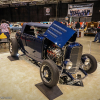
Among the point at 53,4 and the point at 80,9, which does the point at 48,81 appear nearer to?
the point at 80,9

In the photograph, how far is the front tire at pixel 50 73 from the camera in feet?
7.36

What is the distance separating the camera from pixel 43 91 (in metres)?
2.39

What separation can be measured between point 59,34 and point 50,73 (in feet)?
3.09

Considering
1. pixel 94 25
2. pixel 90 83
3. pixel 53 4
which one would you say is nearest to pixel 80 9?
pixel 94 25

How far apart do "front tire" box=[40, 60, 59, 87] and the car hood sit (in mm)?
475

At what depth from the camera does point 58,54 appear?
276 cm

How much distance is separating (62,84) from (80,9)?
1521cm

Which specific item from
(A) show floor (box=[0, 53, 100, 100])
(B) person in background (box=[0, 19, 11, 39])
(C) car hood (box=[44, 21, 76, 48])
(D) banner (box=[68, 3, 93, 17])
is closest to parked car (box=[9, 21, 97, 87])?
(C) car hood (box=[44, 21, 76, 48])

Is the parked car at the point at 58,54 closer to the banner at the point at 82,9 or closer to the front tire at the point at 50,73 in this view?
the front tire at the point at 50,73

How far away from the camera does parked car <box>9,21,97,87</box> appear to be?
7.84 feet

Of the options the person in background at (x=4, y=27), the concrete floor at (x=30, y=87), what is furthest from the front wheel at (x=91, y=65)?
the person in background at (x=4, y=27)


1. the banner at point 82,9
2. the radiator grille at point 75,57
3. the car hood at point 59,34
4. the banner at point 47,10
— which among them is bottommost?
the radiator grille at point 75,57

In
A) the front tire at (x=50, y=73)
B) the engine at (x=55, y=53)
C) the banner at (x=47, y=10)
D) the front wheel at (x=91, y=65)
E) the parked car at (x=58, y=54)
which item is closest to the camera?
the front tire at (x=50, y=73)

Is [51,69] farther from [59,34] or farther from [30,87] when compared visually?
[59,34]
